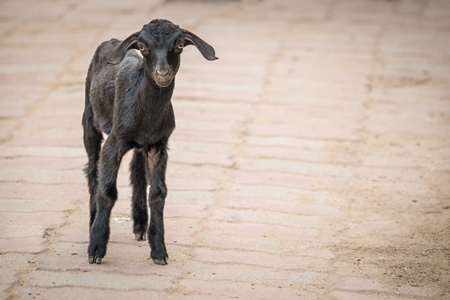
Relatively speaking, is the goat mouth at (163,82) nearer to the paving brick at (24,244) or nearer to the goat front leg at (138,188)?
the goat front leg at (138,188)

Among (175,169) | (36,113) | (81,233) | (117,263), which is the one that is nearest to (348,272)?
(117,263)

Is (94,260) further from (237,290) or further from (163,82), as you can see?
(163,82)

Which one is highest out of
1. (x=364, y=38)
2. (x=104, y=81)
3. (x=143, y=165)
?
(x=104, y=81)

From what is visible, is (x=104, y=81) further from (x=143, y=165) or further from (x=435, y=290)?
(x=435, y=290)

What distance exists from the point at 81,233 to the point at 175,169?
1.60 metres

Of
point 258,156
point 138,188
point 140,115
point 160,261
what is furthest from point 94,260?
point 258,156

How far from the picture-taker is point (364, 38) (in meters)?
11.3

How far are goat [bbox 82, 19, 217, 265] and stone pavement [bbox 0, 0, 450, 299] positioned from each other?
0.69ft

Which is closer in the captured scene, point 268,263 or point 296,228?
point 268,263

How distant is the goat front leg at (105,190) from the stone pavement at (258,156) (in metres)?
0.18

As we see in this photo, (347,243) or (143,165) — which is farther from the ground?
(143,165)

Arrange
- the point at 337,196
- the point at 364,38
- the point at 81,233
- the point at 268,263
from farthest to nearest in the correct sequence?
the point at 364,38, the point at 337,196, the point at 81,233, the point at 268,263

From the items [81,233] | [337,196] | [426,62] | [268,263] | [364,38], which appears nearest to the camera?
[268,263]

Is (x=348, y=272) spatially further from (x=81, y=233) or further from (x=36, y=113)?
(x=36, y=113)
